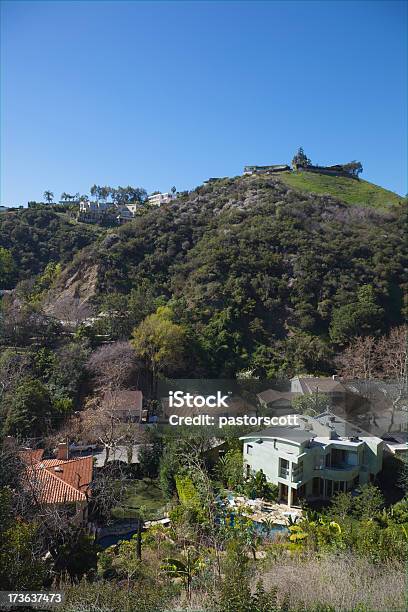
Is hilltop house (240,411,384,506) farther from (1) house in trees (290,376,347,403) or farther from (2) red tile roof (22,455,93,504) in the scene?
(2) red tile roof (22,455,93,504)

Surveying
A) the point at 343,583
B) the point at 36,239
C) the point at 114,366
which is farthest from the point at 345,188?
the point at 343,583

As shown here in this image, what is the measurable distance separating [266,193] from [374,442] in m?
26.3

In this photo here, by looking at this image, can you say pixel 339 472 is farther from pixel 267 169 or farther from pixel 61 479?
pixel 267 169

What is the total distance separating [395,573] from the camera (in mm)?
4977

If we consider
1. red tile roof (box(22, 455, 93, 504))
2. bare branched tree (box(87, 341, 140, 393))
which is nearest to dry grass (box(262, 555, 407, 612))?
red tile roof (box(22, 455, 93, 504))

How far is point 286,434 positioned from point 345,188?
39.1 meters

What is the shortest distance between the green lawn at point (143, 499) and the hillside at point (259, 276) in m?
7.09

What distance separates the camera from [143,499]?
11992mm

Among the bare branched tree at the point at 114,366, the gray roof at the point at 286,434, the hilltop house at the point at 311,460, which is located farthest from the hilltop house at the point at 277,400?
the bare branched tree at the point at 114,366

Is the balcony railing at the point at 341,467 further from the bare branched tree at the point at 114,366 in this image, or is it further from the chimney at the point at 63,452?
the bare branched tree at the point at 114,366

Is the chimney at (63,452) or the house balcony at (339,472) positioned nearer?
the house balcony at (339,472)

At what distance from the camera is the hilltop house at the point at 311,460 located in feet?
38.1

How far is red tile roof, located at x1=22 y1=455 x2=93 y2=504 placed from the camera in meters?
8.83

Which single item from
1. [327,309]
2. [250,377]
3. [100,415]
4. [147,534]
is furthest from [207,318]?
[147,534]
